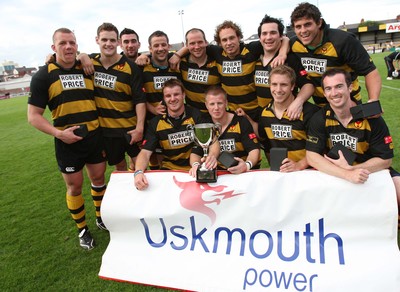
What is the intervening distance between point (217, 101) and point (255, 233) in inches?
51.1

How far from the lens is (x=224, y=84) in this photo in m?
3.75

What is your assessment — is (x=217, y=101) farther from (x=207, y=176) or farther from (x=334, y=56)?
(x=334, y=56)

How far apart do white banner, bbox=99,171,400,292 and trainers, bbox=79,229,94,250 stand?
1.99 feet

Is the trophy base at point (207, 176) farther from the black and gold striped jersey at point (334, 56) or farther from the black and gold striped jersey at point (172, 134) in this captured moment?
the black and gold striped jersey at point (334, 56)

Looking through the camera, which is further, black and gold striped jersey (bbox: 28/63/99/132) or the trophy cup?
black and gold striped jersey (bbox: 28/63/99/132)

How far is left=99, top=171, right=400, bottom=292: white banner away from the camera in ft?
7.71

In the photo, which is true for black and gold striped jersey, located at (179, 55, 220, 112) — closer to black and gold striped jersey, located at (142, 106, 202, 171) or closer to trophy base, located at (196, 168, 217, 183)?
black and gold striped jersey, located at (142, 106, 202, 171)

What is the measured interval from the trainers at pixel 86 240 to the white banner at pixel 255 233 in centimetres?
61

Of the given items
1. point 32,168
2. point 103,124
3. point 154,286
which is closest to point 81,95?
point 103,124

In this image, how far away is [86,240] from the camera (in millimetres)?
3406

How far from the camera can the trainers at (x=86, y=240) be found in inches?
132

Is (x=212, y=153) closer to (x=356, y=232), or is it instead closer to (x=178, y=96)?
(x=178, y=96)

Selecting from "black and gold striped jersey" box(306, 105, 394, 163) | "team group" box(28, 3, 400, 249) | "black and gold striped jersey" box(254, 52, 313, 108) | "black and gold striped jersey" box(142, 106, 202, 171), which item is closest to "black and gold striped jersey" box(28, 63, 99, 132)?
"team group" box(28, 3, 400, 249)

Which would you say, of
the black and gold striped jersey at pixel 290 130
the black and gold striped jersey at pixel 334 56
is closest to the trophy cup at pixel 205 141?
the black and gold striped jersey at pixel 290 130
